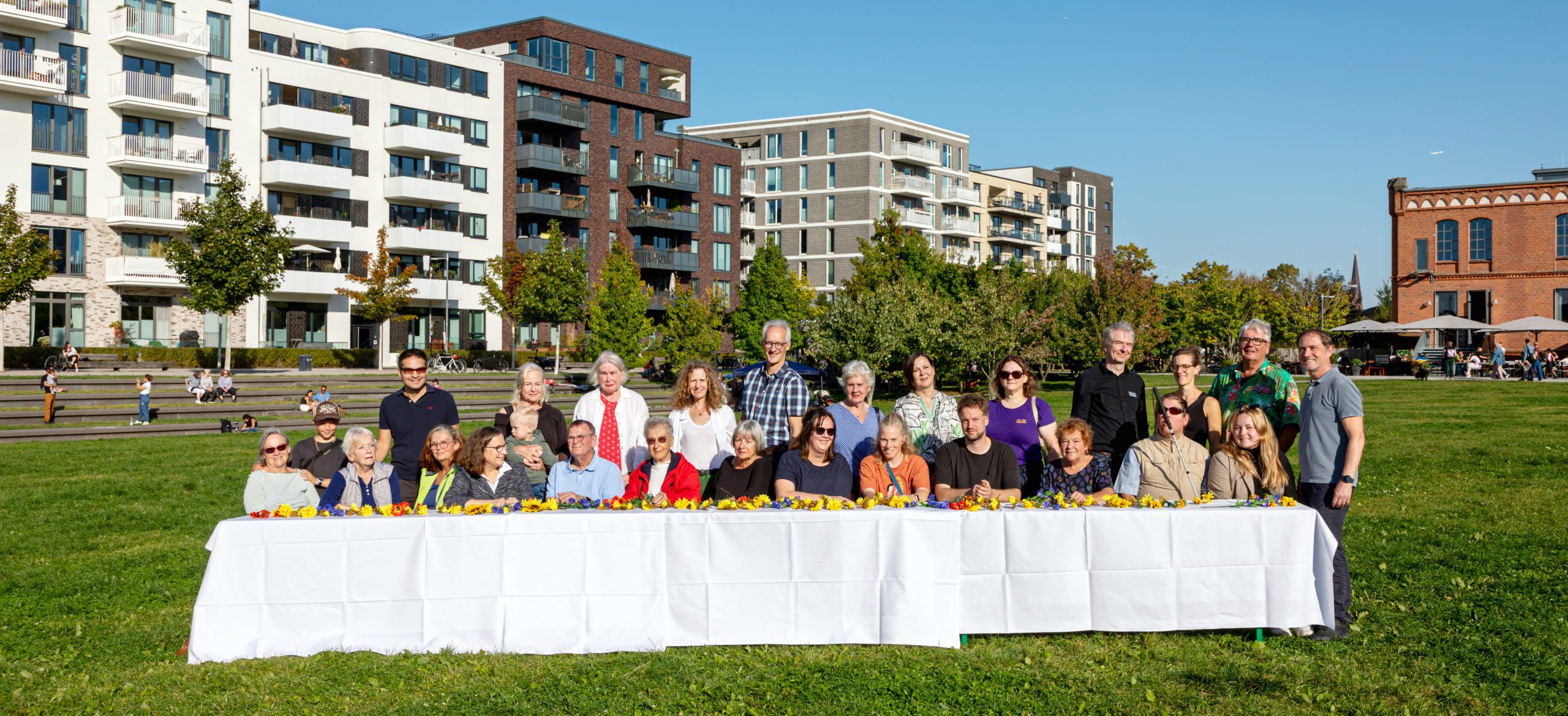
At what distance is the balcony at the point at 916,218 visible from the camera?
85438 millimetres

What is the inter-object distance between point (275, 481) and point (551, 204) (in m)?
53.5

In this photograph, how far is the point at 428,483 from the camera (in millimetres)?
8164

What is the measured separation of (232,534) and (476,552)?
1.46 m

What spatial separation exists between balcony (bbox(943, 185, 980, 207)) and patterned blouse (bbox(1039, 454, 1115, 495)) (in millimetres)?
85713

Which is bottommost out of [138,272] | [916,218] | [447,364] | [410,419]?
[410,419]

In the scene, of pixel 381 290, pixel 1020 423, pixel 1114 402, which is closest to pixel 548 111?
pixel 381 290

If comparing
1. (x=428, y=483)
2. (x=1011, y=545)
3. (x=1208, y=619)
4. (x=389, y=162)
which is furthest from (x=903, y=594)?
(x=389, y=162)

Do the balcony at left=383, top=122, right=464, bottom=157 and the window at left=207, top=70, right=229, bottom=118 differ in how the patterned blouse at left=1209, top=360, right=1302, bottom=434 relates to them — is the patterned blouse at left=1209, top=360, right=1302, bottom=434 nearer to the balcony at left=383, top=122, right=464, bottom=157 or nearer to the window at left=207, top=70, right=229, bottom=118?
the window at left=207, top=70, right=229, bottom=118

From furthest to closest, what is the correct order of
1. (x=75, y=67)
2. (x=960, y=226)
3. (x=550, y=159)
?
1. (x=960, y=226)
2. (x=550, y=159)
3. (x=75, y=67)

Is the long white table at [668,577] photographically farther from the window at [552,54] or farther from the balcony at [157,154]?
the window at [552,54]

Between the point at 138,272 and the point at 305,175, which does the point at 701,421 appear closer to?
the point at 138,272

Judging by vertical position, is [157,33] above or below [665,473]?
above

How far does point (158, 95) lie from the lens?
45344 mm

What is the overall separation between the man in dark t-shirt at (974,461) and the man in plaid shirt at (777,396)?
55.4 inches
